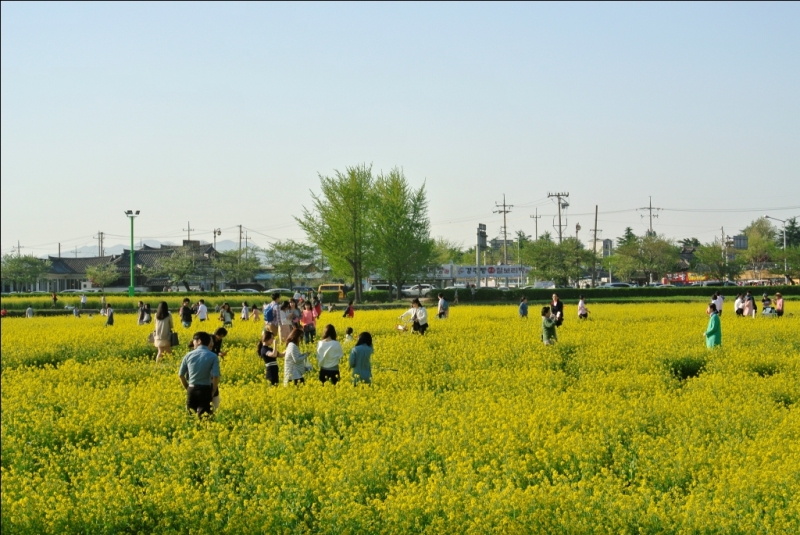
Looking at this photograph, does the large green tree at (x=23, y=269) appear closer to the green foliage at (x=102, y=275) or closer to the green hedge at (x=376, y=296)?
the green foliage at (x=102, y=275)

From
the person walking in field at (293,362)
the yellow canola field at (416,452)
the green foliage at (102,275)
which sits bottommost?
the yellow canola field at (416,452)

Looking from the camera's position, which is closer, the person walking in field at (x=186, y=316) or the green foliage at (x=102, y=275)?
the person walking in field at (x=186, y=316)

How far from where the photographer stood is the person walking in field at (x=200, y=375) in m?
11.0

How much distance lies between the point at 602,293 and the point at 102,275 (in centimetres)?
5641

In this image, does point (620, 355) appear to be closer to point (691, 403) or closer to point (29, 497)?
point (691, 403)

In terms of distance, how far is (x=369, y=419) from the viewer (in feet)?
38.3

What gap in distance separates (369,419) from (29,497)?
506 cm

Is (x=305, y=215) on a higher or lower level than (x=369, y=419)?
higher

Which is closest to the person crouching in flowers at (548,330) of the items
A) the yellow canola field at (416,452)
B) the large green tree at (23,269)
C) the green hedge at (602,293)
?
the yellow canola field at (416,452)

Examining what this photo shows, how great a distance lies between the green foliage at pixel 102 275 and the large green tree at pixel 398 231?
37.7m

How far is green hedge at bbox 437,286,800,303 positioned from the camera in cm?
6028

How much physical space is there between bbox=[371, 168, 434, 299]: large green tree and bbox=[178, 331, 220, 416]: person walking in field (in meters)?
54.3

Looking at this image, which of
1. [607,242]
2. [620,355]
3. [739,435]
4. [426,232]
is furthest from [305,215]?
[607,242]

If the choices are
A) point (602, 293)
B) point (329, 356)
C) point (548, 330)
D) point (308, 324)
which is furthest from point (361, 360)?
point (602, 293)
